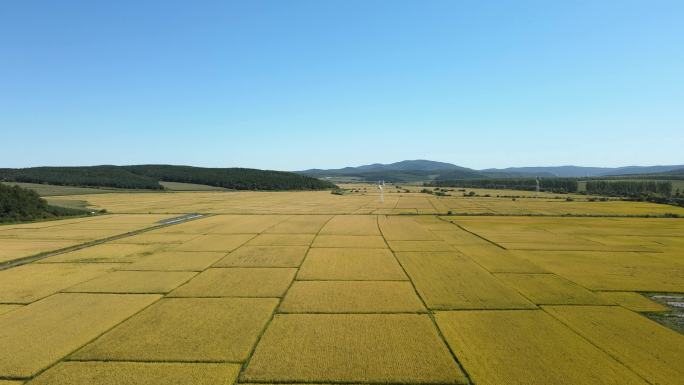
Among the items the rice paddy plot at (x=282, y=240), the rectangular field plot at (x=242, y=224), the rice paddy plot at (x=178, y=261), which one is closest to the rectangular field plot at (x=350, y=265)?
the rice paddy plot at (x=282, y=240)

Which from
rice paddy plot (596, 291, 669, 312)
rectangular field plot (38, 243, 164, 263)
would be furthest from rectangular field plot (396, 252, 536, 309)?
rectangular field plot (38, 243, 164, 263)

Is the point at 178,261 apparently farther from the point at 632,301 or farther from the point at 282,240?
the point at 632,301

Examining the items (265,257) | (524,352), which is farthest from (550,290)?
(265,257)

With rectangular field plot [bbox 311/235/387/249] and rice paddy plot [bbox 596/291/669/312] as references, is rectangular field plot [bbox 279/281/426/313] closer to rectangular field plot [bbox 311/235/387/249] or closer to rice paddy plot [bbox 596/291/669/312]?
rice paddy plot [bbox 596/291/669/312]

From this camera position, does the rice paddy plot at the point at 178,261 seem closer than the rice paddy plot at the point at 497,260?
No

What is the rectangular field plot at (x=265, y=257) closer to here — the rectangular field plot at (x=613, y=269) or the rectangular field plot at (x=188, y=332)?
the rectangular field plot at (x=188, y=332)

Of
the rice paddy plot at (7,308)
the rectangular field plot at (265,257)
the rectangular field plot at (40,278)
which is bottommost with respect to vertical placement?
the rectangular field plot at (265,257)

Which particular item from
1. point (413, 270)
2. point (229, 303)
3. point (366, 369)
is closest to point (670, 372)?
point (366, 369)
